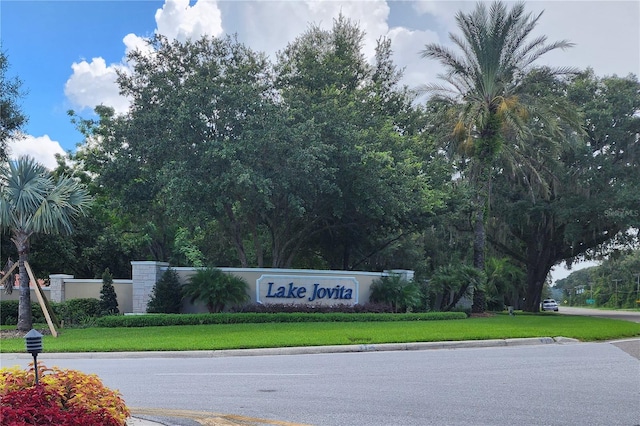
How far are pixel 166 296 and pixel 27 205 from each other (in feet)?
21.9

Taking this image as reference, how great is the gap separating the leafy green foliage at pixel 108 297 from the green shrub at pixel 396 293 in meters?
11.1

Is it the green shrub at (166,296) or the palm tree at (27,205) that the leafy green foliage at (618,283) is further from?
the palm tree at (27,205)

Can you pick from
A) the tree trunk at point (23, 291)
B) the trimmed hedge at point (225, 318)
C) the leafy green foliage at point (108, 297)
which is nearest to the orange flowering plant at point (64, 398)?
the tree trunk at point (23, 291)

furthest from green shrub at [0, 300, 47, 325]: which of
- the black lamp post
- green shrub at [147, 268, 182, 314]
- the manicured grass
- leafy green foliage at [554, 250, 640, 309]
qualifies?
leafy green foliage at [554, 250, 640, 309]

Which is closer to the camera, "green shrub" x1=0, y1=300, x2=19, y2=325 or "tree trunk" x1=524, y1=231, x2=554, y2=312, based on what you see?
"green shrub" x1=0, y1=300, x2=19, y2=325

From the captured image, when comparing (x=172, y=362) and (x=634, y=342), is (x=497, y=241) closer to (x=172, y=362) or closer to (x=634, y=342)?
(x=634, y=342)

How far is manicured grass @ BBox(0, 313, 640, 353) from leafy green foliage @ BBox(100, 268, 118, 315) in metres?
4.41

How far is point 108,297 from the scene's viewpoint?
2488 centimetres

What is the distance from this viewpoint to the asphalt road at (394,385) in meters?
7.52

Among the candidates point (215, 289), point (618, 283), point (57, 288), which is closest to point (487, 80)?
point (215, 289)

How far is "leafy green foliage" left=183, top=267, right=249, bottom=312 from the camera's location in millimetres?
23422

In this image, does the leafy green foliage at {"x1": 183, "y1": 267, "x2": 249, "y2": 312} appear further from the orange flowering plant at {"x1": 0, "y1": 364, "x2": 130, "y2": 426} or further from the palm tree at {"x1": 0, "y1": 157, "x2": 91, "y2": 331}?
the orange flowering plant at {"x1": 0, "y1": 364, "x2": 130, "y2": 426}

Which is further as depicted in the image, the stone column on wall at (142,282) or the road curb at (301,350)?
the stone column on wall at (142,282)

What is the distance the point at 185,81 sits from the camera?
80.4ft
